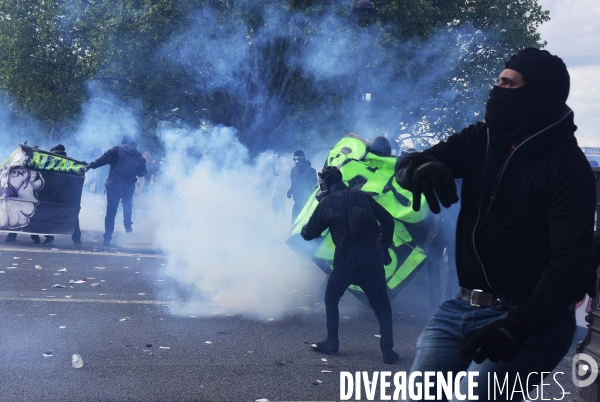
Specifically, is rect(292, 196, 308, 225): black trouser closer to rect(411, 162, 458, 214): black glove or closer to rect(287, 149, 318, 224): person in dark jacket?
rect(287, 149, 318, 224): person in dark jacket

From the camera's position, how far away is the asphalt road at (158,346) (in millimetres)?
4336

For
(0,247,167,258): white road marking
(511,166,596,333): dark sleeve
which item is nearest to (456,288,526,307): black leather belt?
(511,166,596,333): dark sleeve

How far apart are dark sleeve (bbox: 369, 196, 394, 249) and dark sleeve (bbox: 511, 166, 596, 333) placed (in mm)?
3555

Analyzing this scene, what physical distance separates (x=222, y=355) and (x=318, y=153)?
14.9m

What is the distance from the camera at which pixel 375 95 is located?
58.7 ft

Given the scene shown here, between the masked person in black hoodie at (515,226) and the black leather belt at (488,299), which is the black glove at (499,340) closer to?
the masked person in black hoodie at (515,226)

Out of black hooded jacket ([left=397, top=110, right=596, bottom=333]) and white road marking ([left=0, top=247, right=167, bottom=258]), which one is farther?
white road marking ([left=0, top=247, right=167, bottom=258])

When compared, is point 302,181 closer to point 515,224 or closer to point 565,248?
A: point 515,224

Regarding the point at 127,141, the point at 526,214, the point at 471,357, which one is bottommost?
the point at 471,357

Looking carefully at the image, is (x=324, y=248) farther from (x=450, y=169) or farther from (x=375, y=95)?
(x=375, y=95)

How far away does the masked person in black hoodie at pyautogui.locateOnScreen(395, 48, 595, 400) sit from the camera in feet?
6.66

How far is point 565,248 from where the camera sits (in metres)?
2.03

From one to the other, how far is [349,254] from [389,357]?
89cm

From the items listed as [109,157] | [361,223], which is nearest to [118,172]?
[109,157]
